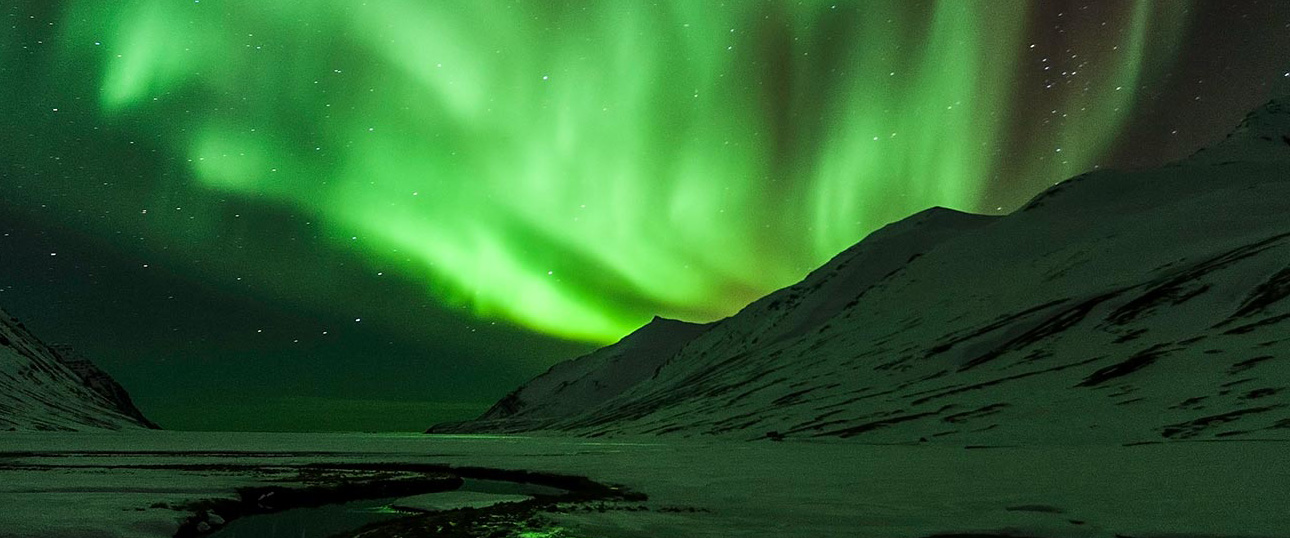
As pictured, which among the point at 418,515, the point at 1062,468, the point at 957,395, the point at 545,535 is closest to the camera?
the point at 545,535

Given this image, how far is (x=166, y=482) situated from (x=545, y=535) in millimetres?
19153

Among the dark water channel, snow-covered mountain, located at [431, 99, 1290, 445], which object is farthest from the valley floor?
snow-covered mountain, located at [431, 99, 1290, 445]

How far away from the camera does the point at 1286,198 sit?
172375 millimetres

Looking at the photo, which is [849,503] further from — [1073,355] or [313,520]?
[1073,355]

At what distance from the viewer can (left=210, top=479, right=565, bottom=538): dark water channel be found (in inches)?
742

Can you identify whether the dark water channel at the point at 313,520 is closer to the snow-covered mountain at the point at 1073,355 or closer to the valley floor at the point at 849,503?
the valley floor at the point at 849,503

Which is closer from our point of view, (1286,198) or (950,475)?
(950,475)

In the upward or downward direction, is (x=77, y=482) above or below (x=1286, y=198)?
below

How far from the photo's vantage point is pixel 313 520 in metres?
21.0

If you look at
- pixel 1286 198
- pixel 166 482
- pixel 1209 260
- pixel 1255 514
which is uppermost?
pixel 1286 198

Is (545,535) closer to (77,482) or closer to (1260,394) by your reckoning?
(77,482)

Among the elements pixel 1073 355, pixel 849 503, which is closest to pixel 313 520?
pixel 849 503

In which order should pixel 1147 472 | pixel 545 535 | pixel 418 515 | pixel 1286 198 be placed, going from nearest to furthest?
pixel 545 535 → pixel 418 515 → pixel 1147 472 → pixel 1286 198

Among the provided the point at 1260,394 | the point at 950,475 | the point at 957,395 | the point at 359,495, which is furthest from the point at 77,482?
the point at 957,395
